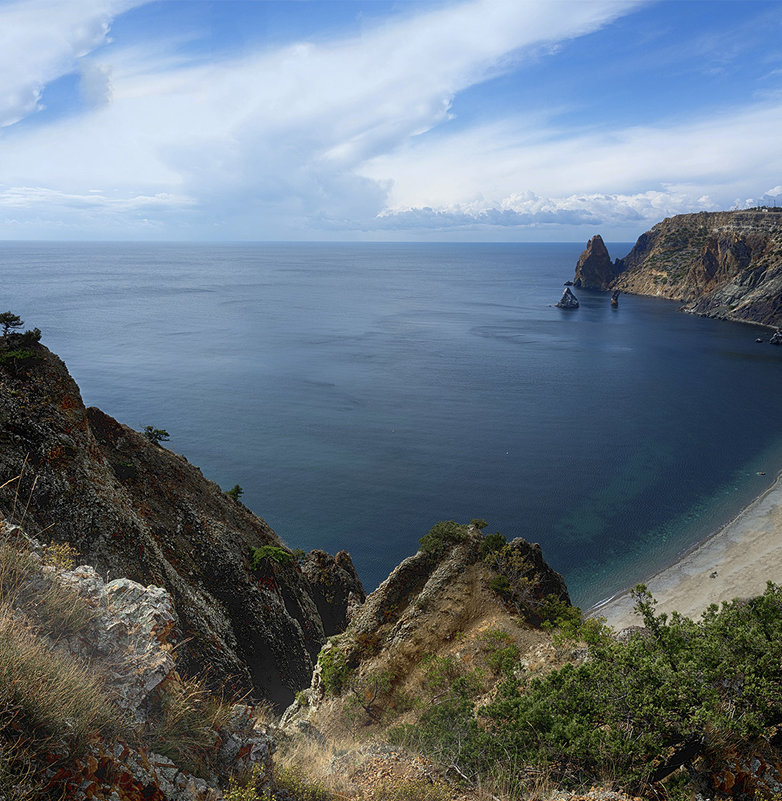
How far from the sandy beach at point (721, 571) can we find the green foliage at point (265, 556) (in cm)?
2491

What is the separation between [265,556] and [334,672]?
6.55m

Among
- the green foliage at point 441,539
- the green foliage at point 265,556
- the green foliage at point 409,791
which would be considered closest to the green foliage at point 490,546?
the green foliage at point 441,539

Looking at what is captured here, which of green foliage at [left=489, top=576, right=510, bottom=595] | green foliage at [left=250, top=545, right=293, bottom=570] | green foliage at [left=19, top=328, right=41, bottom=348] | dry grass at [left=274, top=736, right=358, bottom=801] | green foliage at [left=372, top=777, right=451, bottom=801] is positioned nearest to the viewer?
dry grass at [left=274, top=736, right=358, bottom=801]

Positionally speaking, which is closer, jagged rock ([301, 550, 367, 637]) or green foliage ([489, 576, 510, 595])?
green foliage ([489, 576, 510, 595])

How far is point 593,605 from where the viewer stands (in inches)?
1640

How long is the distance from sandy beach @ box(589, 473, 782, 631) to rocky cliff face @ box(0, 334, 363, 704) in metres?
25.2

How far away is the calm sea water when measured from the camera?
2021 inches

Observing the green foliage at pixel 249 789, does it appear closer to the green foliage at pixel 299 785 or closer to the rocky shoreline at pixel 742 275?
the green foliage at pixel 299 785

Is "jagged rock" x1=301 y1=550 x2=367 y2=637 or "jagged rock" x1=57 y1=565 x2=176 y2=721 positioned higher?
"jagged rock" x1=57 y1=565 x2=176 y2=721

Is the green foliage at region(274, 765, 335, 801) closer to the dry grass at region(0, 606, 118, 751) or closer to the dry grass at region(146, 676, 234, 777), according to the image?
the dry grass at region(146, 676, 234, 777)

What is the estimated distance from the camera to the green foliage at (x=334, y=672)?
20855 mm

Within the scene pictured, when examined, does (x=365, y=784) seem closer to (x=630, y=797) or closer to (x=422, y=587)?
(x=630, y=797)

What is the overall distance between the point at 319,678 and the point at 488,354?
323 feet

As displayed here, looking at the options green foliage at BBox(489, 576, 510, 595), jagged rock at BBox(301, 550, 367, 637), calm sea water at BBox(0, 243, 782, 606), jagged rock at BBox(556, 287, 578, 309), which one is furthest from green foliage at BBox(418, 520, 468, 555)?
jagged rock at BBox(556, 287, 578, 309)
